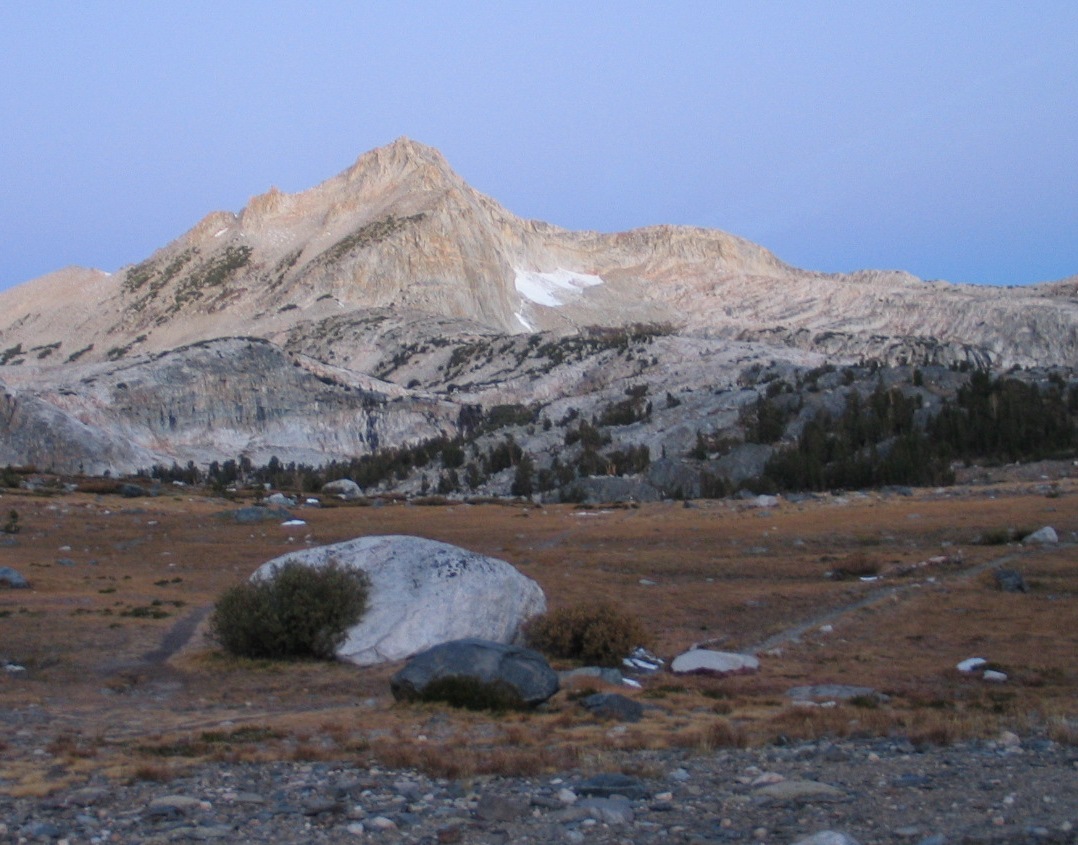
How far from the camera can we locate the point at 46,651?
18953mm

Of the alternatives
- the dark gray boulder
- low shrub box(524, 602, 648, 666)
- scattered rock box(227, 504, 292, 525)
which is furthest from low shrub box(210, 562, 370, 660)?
scattered rock box(227, 504, 292, 525)

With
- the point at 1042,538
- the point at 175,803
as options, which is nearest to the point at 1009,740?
the point at 175,803

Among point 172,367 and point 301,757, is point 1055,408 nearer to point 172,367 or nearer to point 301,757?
point 301,757

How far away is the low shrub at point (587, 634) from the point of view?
19734mm

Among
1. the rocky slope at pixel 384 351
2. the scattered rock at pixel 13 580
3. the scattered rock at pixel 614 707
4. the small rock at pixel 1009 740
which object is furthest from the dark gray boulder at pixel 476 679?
the rocky slope at pixel 384 351

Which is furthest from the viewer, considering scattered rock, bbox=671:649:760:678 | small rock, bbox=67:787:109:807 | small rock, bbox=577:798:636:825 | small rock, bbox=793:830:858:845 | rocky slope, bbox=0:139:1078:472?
rocky slope, bbox=0:139:1078:472

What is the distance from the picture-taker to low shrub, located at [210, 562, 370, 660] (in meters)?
19.2

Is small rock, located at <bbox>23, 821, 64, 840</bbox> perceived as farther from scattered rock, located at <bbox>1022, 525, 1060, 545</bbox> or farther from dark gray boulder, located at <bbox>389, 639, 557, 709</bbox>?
scattered rock, located at <bbox>1022, 525, 1060, 545</bbox>

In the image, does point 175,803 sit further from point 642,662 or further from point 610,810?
point 642,662

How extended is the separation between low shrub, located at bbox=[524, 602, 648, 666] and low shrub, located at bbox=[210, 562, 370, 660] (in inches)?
149

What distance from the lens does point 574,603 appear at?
78.2 feet

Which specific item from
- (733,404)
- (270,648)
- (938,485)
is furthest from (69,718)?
(733,404)

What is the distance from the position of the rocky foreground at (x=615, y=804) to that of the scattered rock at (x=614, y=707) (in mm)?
3333

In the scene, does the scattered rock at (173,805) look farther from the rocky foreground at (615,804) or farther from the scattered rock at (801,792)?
the scattered rock at (801,792)
